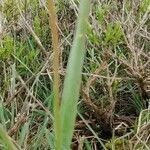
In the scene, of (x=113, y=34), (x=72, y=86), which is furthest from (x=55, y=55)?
(x=113, y=34)

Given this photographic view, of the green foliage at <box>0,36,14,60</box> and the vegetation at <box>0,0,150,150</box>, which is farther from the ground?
the green foliage at <box>0,36,14,60</box>

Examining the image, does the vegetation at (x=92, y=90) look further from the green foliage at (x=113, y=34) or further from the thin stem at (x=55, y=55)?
the thin stem at (x=55, y=55)

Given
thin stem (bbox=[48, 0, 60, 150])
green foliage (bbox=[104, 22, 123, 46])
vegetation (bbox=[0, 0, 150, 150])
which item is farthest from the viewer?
green foliage (bbox=[104, 22, 123, 46])

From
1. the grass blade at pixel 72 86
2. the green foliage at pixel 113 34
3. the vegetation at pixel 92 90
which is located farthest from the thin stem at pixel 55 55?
the green foliage at pixel 113 34

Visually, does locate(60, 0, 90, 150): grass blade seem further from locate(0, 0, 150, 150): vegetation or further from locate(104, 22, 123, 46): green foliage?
locate(104, 22, 123, 46): green foliage

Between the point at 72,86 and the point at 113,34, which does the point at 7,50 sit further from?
the point at 72,86

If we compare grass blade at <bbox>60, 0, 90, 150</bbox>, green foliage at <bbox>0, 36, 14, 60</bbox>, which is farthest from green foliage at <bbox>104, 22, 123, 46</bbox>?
grass blade at <bbox>60, 0, 90, 150</bbox>

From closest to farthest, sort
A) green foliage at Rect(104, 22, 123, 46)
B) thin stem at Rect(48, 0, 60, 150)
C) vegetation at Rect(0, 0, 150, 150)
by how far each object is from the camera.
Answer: thin stem at Rect(48, 0, 60, 150), vegetation at Rect(0, 0, 150, 150), green foliage at Rect(104, 22, 123, 46)

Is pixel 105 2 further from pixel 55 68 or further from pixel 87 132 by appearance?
pixel 55 68

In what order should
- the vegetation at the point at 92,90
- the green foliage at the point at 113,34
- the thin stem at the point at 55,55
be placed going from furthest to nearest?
1. the green foliage at the point at 113,34
2. the vegetation at the point at 92,90
3. the thin stem at the point at 55,55

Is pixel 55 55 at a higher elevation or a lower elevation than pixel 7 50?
higher

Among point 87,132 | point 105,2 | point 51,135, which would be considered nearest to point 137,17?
point 105,2
